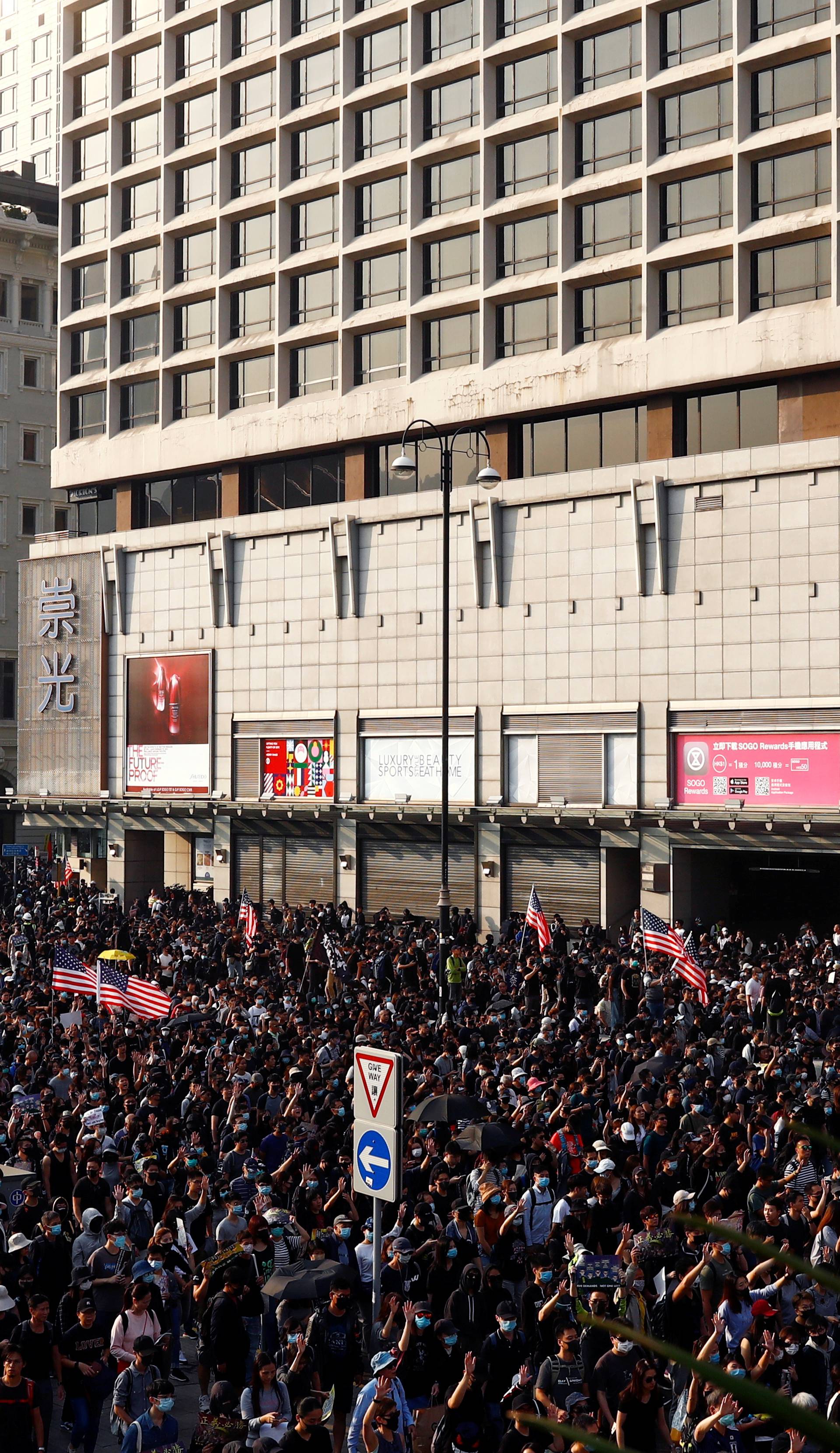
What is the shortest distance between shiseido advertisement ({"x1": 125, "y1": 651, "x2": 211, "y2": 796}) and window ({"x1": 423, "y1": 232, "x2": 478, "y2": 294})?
1502 centimetres

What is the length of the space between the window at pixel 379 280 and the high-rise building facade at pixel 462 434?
124 millimetres

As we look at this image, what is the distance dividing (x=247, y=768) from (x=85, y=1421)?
138 feet

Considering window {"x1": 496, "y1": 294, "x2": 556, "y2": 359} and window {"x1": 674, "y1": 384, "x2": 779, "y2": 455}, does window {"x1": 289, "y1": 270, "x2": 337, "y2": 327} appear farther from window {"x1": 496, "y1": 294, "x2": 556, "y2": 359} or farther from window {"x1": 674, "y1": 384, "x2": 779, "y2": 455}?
window {"x1": 674, "y1": 384, "x2": 779, "y2": 455}

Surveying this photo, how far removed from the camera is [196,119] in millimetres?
55625

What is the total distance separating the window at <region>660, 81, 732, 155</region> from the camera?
4112 cm

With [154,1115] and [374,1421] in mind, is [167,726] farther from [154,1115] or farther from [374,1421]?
[374,1421]

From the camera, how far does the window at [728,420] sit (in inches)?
1610

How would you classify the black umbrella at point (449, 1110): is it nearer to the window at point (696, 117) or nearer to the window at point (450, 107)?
the window at point (696, 117)

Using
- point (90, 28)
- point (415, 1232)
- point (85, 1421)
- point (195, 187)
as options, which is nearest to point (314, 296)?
point (195, 187)

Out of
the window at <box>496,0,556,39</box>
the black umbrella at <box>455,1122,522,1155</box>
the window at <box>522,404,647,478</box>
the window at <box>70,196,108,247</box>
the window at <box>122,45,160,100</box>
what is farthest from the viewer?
the window at <box>70,196,108,247</box>

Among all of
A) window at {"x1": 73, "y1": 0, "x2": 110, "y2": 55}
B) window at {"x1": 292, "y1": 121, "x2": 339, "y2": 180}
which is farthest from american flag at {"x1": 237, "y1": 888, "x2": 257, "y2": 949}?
window at {"x1": 73, "y1": 0, "x2": 110, "y2": 55}

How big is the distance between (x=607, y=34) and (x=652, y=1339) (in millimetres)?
46649

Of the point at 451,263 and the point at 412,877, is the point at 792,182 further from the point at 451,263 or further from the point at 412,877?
the point at 412,877

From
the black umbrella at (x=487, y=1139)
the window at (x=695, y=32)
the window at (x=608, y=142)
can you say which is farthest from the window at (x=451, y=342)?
the black umbrella at (x=487, y=1139)
